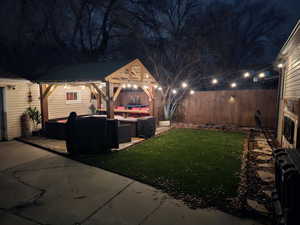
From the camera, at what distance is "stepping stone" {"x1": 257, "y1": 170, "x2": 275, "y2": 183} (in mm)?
3894

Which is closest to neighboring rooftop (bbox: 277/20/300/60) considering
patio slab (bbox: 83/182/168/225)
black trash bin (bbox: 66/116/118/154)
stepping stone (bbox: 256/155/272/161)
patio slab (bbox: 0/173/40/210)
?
stepping stone (bbox: 256/155/272/161)

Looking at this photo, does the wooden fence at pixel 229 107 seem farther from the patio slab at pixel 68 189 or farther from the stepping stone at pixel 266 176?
the patio slab at pixel 68 189

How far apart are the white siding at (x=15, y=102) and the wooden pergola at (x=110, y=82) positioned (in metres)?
0.57

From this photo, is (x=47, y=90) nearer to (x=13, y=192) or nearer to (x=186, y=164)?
(x=13, y=192)

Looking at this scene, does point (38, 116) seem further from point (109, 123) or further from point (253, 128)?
point (253, 128)

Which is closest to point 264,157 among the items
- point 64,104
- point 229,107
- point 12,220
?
point 229,107

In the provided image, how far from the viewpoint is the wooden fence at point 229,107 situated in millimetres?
9078

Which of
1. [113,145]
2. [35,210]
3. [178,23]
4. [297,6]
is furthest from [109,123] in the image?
[297,6]

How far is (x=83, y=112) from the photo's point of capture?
10.7 m

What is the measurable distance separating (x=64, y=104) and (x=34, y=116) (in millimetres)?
1797

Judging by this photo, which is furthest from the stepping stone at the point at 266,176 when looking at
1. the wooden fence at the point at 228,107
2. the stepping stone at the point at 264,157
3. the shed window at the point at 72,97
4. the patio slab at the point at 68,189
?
the shed window at the point at 72,97

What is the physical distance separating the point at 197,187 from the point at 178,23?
14.8 m

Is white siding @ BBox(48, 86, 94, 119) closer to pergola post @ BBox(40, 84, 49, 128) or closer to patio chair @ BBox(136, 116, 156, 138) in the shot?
pergola post @ BBox(40, 84, 49, 128)

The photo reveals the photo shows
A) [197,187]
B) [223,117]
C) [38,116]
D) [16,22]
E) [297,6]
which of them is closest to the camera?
[197,187]
